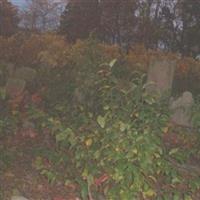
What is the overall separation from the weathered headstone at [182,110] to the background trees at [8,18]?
6757mm

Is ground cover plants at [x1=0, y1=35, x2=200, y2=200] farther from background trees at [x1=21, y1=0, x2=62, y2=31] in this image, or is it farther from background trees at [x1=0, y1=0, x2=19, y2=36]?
background trees at [x1=21, y1=0, x2=62, y2=31]

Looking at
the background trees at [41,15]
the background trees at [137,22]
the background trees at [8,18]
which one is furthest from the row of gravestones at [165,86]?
the background trees at [41,15]

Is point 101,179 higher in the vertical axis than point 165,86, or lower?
lower

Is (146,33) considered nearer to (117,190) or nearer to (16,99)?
(16,99)

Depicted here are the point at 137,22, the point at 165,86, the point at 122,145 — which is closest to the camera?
the point at 122,145

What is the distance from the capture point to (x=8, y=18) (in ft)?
48.5

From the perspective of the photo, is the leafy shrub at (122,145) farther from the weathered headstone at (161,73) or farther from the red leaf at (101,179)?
the weathered headstone at (161,73)

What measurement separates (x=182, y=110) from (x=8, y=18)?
27.3 feet

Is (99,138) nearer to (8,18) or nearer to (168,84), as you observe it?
(168,84)

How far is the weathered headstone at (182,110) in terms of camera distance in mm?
7344

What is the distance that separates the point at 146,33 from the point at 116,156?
9.28 metres

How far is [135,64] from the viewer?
910 cm

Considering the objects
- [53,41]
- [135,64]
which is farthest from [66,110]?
[53,41]

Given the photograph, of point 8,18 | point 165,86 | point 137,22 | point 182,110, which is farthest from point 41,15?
point 182,110
